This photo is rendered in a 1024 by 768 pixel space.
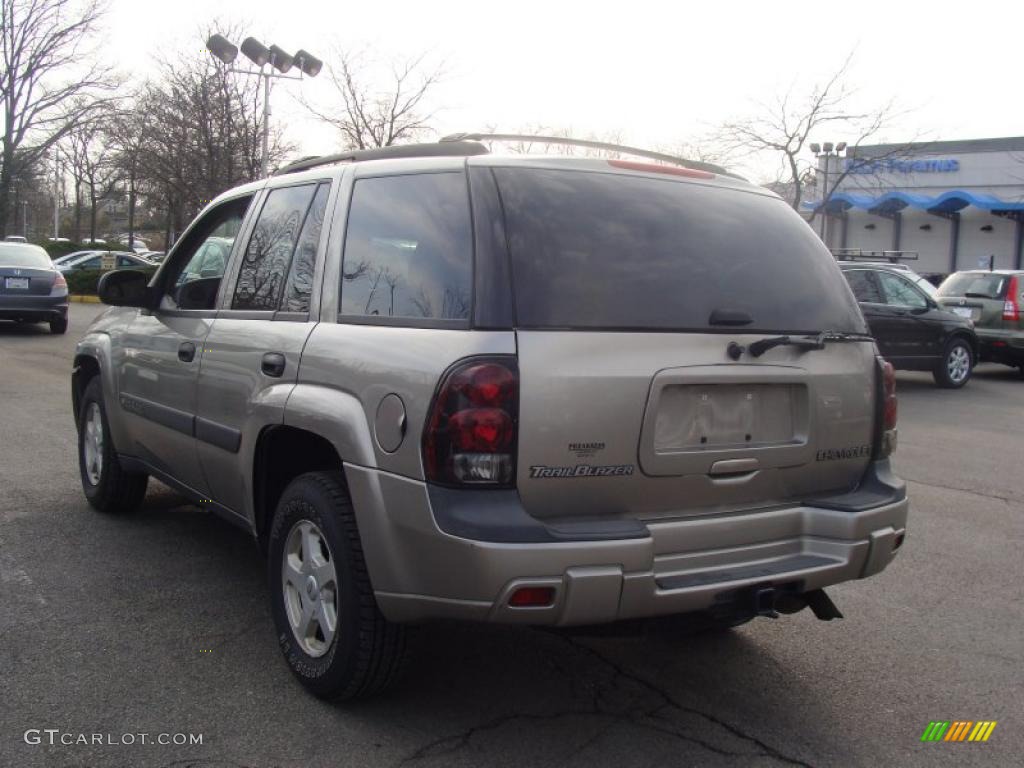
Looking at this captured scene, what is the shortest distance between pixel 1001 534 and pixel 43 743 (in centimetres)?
531

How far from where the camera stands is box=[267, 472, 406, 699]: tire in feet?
10.4

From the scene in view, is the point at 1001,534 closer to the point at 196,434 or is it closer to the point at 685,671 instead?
the point at 685,671

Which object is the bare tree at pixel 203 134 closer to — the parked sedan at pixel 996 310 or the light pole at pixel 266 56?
the light pole at pixel 266 56

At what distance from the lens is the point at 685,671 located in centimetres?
380

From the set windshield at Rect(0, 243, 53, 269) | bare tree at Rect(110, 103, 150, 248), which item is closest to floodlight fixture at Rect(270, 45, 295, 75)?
windshield at Rect(0, 243, 53, 269)

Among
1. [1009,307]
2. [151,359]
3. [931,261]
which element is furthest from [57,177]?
[151,359]

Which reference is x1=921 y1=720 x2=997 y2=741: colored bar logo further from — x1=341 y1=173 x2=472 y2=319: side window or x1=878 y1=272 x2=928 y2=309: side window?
x1=878 y1=272 x2=928 y2=309: side window

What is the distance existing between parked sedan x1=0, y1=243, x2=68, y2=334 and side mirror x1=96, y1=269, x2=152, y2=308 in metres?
13.4

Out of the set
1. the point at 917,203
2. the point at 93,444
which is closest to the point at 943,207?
the point at 917,203

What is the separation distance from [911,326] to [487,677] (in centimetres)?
1112

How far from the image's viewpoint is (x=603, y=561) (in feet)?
9.29

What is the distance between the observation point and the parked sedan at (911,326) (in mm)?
13078

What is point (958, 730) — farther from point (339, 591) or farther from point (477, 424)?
point (339, 591)

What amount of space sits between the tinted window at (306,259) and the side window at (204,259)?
29.0 inches
